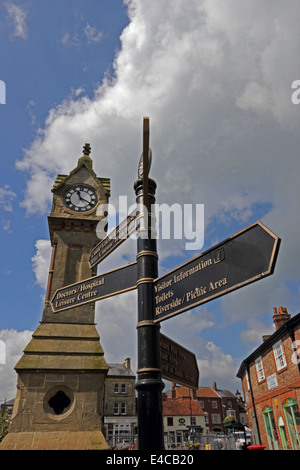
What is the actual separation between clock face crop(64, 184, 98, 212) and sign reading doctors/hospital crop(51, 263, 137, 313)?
8.44 m

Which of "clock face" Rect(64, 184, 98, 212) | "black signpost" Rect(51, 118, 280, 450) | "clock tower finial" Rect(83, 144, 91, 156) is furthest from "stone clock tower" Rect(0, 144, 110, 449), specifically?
"black signpost" Rect(51, 118, 280, 450)

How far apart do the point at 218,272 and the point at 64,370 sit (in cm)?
803

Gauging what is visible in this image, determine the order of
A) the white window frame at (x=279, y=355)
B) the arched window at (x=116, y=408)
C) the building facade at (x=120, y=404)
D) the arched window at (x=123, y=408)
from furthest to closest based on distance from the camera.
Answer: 1. the arched window at (x=123, y=408)
2. the arched window at (x=116, y=408)
3. the building facade at (x=120, y=404)
4. the white window frame at (x=279, y=355)

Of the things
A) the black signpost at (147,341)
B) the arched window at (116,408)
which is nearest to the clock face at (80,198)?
the black signpost at (147,341)

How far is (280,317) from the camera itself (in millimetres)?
21938

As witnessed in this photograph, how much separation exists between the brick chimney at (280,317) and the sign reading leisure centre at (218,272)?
21124 mm

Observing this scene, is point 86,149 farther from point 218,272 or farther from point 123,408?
point 123,408

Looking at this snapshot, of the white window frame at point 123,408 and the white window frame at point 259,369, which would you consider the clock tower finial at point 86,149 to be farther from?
the white window frame at point 123,408

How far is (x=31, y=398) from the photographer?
889 cm

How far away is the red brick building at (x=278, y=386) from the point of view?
1555 centimetres

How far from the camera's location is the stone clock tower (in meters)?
8.44

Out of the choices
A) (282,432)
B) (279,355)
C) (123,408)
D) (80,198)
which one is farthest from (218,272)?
(123,408)

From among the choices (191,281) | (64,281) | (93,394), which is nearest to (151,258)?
(191,281)
